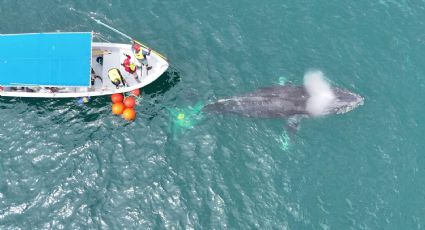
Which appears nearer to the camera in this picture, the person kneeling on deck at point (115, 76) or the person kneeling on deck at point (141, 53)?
the person kneeling on deck at point (115, 76)

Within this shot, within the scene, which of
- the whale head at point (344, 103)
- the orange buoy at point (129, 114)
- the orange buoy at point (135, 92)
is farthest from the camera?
the whale head at point (344, 103)

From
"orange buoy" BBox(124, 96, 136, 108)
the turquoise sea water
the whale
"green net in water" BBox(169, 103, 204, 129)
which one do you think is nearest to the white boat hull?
"orange buoy" BBox(124, 96, 136, 108)

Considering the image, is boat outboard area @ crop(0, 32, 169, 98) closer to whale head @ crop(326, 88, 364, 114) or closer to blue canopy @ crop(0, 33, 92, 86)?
blue canopy @ crop(0, 33, 92, 86)

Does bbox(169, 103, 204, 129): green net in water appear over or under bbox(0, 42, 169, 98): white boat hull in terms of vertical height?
under

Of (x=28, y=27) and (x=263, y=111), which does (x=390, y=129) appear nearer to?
(x=263, y=111)

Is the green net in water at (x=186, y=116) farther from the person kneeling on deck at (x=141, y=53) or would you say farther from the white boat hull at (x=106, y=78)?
the person kneeling on deck at (x=141, y=53)

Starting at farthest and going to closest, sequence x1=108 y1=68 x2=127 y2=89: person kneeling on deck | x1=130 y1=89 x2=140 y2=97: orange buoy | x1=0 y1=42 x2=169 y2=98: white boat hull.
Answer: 1. x1=130 y1=89 x2=140 y2=97: orange buoy
2. x1=0 y1=42 x2=169 y2=98: white boat hull
3. x1=108 y1=68 x2=127 y2=89: person kneeling on deck

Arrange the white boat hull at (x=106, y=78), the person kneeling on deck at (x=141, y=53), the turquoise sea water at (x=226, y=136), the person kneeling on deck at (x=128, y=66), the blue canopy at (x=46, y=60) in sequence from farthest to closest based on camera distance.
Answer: the person kneeling on deck at (x=141, y=53)
the person kneeling on deck at (x=128, y=66)
the white boat hull at (x=106, y=78)
the blue canopy at (x=46, y=60)
the turquoise sea water at (x=226, y=136)

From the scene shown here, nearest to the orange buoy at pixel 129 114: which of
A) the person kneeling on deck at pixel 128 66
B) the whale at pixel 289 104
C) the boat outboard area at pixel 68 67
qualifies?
the boat outboard area at pixel 68 67

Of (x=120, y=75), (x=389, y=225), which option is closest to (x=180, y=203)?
(x=120, y=75)
